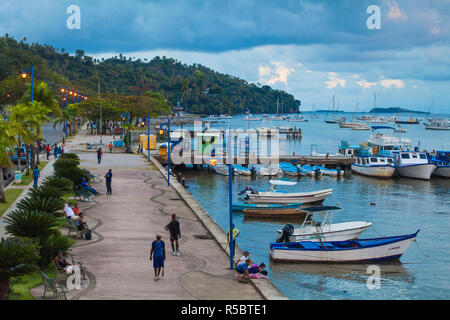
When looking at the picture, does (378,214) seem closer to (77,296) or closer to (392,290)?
(392,290)

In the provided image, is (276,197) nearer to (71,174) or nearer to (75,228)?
(71,174)

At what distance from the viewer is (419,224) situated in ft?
132

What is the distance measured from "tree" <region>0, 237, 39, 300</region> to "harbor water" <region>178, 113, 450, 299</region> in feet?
39.6

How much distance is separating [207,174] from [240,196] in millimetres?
18776

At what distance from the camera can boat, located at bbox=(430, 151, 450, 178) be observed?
227ft

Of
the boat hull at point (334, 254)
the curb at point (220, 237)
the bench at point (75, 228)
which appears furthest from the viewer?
the boat hull at point (334, 254)

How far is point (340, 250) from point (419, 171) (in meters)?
44.2

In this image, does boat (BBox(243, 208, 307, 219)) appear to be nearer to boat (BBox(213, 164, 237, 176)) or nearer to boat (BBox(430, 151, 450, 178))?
boat (BBox(213, 164, 237, 176))

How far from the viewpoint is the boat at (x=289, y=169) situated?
66.4m

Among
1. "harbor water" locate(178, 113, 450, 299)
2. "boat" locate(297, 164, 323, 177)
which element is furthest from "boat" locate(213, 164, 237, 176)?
"boat" locate(297, 164, 323, 177)

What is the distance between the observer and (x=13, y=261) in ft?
46.2

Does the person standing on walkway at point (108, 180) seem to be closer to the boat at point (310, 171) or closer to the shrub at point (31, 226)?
the shrub at point (31, 226)

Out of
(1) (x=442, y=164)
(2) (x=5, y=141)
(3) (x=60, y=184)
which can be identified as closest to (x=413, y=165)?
(1) (x=442, y=164)

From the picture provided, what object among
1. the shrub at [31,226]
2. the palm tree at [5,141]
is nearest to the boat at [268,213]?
the palm tree at [5,141]
